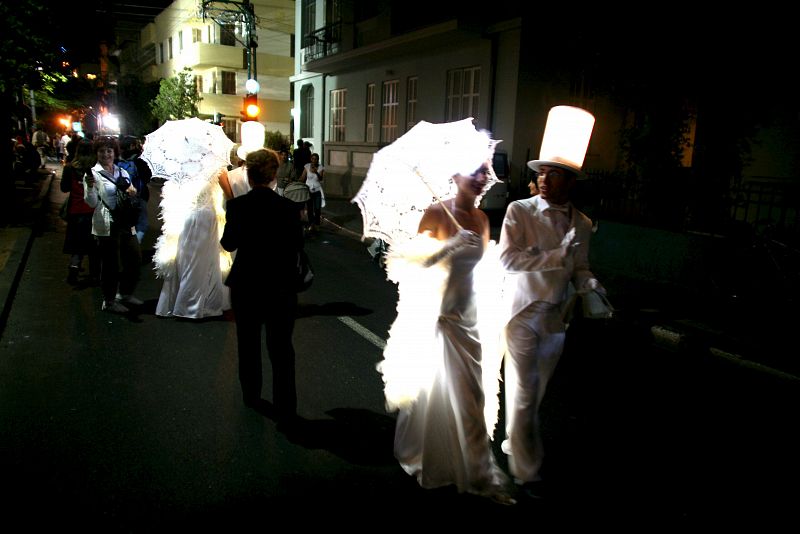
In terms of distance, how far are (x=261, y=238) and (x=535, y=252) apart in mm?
1839

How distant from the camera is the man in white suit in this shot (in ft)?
11.4

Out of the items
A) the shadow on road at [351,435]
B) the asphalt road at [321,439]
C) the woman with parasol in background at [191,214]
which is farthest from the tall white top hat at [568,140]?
the woman with parasol in background at [191,214]

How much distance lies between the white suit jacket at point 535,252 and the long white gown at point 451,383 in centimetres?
22

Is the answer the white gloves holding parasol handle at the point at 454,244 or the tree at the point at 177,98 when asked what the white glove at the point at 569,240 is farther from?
the tree at the point at 177,98

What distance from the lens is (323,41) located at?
24156 mm

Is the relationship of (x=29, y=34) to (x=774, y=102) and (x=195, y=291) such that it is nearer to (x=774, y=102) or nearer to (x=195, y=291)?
(x=195, y=291)

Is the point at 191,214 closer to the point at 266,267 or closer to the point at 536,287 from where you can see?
the point at 266,267

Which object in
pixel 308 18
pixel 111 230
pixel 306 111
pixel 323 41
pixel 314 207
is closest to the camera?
pixel 111 230

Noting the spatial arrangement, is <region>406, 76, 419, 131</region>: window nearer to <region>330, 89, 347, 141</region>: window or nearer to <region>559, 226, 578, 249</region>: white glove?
<region>330, 89, 347, 141</region>: window

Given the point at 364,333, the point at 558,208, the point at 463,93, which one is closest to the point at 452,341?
the point at 558,208

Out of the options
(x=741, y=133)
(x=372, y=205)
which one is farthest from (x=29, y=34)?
(x=741, y=133)

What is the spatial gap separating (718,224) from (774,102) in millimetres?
4201

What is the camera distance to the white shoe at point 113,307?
7.07 meters

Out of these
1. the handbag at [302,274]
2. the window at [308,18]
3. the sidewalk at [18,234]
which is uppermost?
the window at [308,18]
